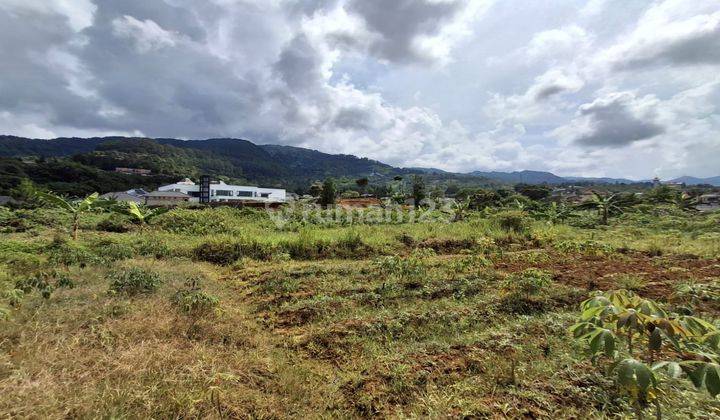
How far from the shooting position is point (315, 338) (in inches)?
167

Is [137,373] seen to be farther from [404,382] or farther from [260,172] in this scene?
[260,172]

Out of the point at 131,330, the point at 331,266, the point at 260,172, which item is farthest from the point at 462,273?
the point at 260,172

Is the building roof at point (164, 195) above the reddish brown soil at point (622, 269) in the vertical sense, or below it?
below

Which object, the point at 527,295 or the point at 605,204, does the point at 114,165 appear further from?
the point at 527,295

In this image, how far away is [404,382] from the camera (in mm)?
3096

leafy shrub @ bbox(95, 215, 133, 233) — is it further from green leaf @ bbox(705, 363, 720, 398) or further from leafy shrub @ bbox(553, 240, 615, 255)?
green leaf @ bbox(705, 363, 720, 398)

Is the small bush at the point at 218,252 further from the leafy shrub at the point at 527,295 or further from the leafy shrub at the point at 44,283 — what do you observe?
the leafy shrub at the point at 527,295

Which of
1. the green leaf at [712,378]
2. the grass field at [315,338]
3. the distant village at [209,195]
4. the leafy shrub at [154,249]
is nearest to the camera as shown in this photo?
the green leaf at [712,378]

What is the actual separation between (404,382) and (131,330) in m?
3.12

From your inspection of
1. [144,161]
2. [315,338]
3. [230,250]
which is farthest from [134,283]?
[144,161]

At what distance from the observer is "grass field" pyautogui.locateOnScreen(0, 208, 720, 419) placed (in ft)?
8.63

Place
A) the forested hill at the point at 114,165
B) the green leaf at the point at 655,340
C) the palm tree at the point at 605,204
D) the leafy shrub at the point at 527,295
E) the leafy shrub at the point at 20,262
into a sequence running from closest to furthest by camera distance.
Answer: the green leaf at the point at 655,340 → the leafy shrub at the point at 527,295 → the leafy shrub at the point at 20,262 → the palm tree at the point at 605,204 → the forested hill at the point at 114,165

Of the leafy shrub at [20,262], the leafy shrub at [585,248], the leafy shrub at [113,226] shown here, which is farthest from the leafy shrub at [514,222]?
the leafy shrub at [113,226]

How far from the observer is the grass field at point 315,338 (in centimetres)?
263
